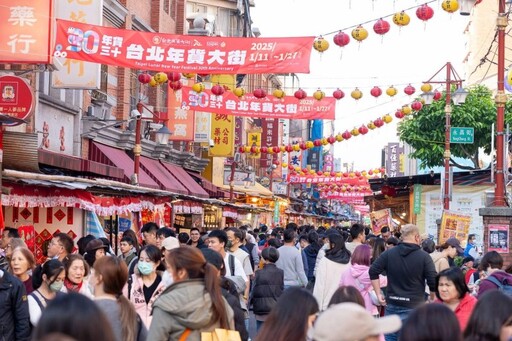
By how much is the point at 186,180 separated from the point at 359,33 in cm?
1969

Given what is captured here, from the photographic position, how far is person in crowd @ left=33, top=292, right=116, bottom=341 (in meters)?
3.90

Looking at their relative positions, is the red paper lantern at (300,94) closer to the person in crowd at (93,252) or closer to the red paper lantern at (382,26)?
the red paper lantern at (382,26)

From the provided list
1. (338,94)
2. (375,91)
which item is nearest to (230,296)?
(375,91)

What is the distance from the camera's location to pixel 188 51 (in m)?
18.6

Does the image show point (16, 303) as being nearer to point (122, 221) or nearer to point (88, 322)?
point (88, 322)

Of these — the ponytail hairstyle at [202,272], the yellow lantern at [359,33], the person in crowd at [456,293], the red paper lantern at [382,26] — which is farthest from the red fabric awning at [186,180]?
the ponytail hairstyle at [202,272]

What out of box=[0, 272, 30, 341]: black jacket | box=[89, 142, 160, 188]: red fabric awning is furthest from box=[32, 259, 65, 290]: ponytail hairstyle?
box=[89, 142, 160, 188]: red fabric awning

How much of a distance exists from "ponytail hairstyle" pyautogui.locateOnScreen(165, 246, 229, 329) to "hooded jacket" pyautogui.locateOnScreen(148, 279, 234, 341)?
0.05 meters

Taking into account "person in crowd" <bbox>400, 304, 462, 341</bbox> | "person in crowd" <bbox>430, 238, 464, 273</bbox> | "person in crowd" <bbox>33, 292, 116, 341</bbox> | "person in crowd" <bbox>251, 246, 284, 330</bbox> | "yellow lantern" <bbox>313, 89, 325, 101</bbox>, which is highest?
"yellow lantern" <bbox>313, 89, 325, 101</bbox>

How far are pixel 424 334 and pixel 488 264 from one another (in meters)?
7.60

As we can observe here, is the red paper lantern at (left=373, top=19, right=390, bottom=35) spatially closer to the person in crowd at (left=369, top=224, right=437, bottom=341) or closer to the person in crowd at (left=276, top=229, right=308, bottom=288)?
the person in crowd at (left=276, top=229, right=308, bottom=288)

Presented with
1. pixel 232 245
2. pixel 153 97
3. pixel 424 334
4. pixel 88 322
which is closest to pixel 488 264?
pixel 232 245

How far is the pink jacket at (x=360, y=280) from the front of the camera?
44.1ft

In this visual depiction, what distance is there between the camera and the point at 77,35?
1812cm
